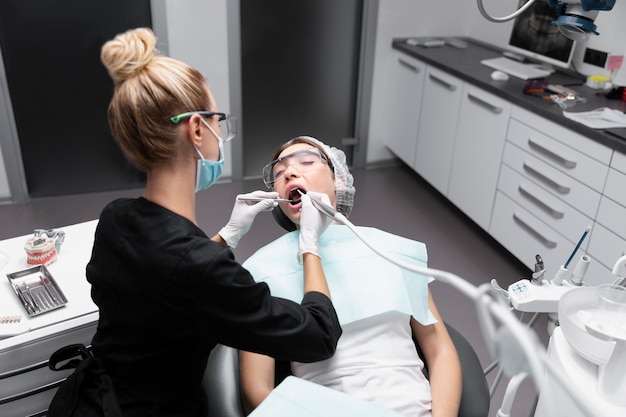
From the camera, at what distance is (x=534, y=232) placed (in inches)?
102

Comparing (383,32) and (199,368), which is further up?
(383,32)

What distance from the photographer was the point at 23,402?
130cm

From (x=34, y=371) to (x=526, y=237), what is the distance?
2.15 m

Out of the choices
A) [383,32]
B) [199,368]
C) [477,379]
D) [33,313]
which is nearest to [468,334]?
[477,379]

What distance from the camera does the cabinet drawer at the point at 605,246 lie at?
2089 mm

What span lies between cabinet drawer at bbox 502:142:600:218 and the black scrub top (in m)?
1.55

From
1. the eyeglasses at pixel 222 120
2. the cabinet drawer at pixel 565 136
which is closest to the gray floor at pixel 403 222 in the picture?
the cabinet drawer at pixel 565 136

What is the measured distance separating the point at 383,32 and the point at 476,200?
1.32m

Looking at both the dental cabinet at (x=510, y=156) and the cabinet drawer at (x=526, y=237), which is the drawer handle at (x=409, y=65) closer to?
the dental cabinet at (x=510, y=156)

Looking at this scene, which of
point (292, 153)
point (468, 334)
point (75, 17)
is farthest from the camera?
point (75, 17)

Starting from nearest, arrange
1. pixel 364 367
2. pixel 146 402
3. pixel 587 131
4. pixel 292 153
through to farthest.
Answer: pixel 146 402 < pixel 364 367 < pixel 292 153 < pixel 587 131

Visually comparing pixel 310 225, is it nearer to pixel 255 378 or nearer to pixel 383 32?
pixel 255 378

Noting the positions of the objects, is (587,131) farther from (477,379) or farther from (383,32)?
(383,32)

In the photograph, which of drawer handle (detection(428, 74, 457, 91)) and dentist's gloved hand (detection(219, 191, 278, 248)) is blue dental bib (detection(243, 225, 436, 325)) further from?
drawer handle (detection(428, 74, 457, 91))
